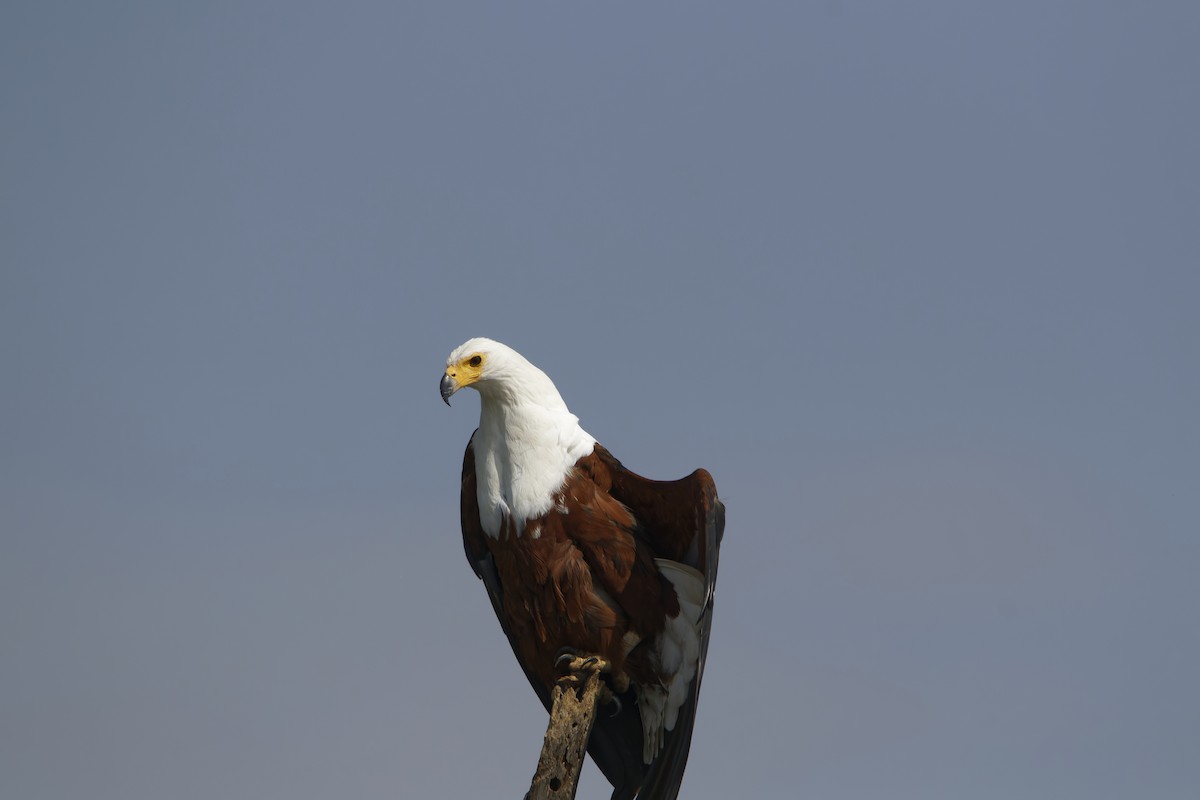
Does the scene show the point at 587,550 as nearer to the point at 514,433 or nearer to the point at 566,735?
the point at 514,433

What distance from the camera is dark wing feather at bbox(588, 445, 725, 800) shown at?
7711 millimetres

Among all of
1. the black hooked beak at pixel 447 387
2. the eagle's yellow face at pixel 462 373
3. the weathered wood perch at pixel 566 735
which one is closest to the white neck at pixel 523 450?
the eagle's yellow face at pixel 462 373

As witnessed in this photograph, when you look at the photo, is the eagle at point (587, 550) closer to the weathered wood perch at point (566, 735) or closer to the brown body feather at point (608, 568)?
the brown body feather at point (608, 568)

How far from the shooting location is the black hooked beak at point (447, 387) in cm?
775

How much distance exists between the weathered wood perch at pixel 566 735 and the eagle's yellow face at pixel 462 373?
1.67 m

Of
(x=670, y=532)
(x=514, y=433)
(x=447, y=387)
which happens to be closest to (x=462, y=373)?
(x=447, y=387)

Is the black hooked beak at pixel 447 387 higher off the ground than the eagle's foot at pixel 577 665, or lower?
higher

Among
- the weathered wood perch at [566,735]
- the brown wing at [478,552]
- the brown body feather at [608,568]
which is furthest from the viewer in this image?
the brown wing at [478,552]

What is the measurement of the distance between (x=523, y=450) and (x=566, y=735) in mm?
1530

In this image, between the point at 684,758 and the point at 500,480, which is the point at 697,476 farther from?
the point at 684,758

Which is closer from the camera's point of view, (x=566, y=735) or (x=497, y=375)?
(x=566, y=735)

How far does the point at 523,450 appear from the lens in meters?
7.91

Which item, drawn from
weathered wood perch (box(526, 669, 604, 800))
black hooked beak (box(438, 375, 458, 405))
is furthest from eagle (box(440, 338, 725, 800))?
weathered wood perch (box(526, 669, 604, 800))

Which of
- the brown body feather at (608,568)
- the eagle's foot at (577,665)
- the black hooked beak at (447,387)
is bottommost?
the eagle's foot at (577,665)
